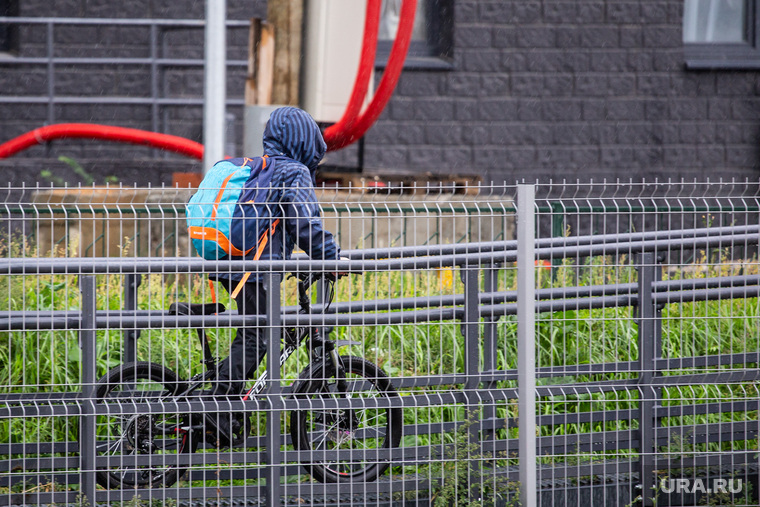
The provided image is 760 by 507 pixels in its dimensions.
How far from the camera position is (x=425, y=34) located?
10.6 metres

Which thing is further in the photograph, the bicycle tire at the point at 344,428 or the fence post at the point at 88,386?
the bicycle tire at the point at 344,428

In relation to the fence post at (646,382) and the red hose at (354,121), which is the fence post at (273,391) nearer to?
the fence post at (646,382)

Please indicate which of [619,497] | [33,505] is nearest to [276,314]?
[33,505]

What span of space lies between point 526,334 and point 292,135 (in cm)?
145

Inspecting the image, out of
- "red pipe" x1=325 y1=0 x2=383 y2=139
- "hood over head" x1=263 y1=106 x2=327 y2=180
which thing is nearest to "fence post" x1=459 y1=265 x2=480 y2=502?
"hood over head" x1=263 y1=106 x2=327 y2=180

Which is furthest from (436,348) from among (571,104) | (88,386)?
(571,104)

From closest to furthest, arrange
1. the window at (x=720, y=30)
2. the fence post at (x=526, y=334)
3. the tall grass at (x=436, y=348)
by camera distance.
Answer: the fence post at (x=526, y=334) < the tall grass at (x=436, y=348) < the window at (x=720, y=30)

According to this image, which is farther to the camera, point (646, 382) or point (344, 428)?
point (646, 382)

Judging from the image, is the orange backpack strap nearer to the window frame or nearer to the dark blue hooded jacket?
the dark blue hooded jacket

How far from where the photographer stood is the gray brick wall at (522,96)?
986 centimetres

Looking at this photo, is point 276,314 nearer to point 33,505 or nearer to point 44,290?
point 33,505

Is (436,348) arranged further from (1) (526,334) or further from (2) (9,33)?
(2) (9,33)

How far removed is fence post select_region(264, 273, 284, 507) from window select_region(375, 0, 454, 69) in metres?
6.37

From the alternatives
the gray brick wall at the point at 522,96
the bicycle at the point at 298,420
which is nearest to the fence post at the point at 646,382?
the bicycle at the point at 298,420
